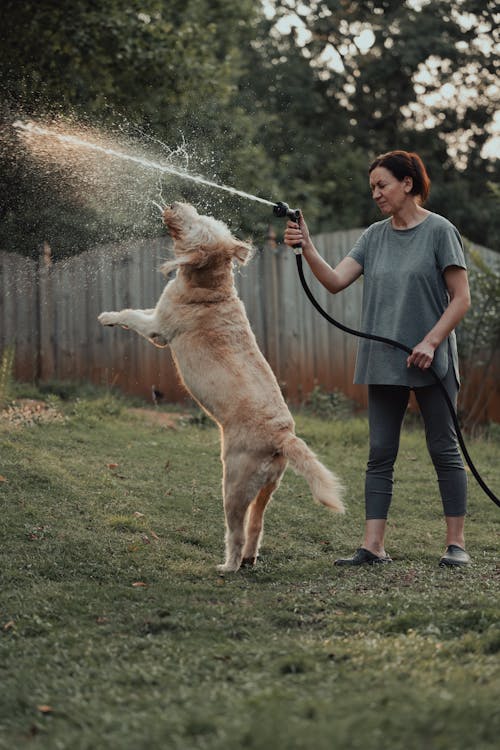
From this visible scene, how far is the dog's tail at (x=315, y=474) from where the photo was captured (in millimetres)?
4520

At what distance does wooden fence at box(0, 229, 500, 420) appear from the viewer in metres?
10.8

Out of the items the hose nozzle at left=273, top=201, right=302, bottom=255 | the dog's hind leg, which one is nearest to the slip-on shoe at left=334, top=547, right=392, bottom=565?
the dog's hind leg

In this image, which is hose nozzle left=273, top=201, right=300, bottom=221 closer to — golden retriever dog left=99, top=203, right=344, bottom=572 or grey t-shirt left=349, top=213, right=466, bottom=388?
golden retriever dog left=99, top=203, right=344, bottom=572

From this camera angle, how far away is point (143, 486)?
274 inches

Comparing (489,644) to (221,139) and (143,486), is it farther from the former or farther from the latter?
(221,139)

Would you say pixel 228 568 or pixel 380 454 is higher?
pixel 380 454

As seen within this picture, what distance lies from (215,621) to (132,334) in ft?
24.7

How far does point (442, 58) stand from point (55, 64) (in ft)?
41.4

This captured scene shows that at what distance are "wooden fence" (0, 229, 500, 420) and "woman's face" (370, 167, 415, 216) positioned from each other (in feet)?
18.5

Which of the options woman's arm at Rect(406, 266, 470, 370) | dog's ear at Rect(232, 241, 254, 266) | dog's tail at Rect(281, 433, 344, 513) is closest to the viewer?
dog's tail at Rect(281, 433, 344, 513)

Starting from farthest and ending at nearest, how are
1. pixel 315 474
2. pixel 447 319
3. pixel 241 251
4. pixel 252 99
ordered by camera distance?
pixel 252 99
pixel 241 251
pixel 447 319
pixel 315 474

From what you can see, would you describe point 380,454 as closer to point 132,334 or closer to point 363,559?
point 363,559

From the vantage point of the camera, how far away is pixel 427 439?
5.12 metres

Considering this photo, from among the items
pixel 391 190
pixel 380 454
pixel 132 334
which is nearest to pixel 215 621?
pixel 380 454
